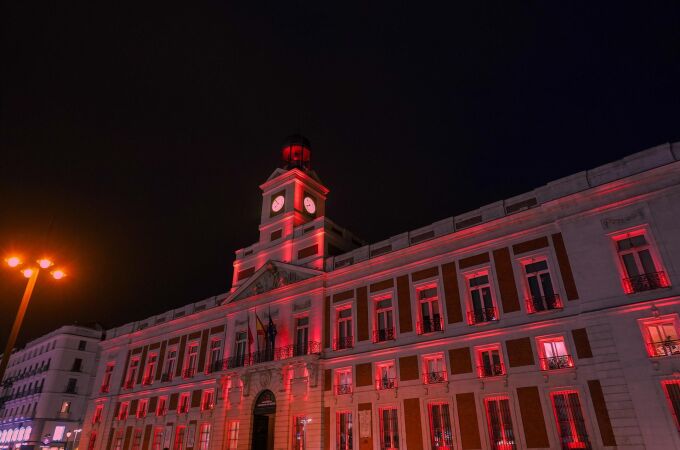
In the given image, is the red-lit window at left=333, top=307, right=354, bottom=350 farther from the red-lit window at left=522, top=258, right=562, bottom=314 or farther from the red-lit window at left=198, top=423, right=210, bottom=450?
the red-lit window at left=198, top=423, right=210, bottom=450

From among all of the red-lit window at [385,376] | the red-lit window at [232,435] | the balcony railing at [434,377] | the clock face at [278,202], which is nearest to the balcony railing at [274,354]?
the red-lit window at [232,435]

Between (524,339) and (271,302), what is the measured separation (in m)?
17.7

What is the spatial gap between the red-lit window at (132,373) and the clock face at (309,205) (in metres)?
22.2

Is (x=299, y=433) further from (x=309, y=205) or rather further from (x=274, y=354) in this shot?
(x=309, y=205)

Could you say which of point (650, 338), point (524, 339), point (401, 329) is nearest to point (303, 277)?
point (401, 329)

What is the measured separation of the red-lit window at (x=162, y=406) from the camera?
35.3m

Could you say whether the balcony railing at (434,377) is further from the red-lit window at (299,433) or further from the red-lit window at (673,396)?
the red-lit window at (673,396)

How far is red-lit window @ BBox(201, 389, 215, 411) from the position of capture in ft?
105

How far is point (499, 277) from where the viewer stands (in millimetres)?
22172

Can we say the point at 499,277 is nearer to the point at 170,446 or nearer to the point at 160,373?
the point at 170,446

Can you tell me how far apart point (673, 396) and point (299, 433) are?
18.7 metres

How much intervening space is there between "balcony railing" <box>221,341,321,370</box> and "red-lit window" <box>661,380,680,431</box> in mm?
17362

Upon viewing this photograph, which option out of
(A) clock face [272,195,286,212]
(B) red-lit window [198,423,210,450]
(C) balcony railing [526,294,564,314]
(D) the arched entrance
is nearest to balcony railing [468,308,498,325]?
(C) balcony railing [526,294,564,314]

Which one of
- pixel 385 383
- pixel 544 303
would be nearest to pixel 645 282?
pixel 544 303
